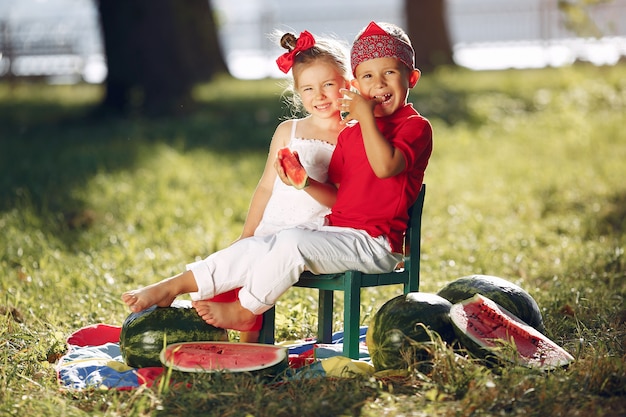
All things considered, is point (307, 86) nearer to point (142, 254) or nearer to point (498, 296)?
point (498, 296)

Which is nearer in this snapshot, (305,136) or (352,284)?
(352,284)

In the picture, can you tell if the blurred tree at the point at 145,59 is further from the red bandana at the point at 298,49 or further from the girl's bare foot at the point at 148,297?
the girl's bare foot at the point at 148,297

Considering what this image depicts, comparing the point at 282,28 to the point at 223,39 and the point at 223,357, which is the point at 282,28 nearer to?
the point at 223,39

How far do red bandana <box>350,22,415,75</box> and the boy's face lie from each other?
2 cm

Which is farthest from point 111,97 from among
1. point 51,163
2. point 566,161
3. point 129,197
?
point 566,161

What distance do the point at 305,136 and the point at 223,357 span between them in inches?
51.7

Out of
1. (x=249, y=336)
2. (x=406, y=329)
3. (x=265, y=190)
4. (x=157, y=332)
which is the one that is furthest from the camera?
(x=265, y=190)

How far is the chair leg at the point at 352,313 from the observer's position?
4445 millimetres

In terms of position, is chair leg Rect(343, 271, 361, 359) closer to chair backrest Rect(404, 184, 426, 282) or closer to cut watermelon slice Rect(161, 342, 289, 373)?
cut watermelon slice Rect(161, 342, 289, 373)

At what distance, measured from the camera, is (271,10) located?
A: 107 feet

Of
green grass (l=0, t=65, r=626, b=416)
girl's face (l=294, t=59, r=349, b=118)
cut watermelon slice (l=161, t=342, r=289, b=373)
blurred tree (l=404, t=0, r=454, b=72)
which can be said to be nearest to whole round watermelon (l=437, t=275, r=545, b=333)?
green grass (l=0, t=65, r=626, b=416)

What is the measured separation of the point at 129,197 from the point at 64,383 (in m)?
5.25

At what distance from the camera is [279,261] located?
4.45 meters

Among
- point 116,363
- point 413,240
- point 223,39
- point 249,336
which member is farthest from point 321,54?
point 223,39
